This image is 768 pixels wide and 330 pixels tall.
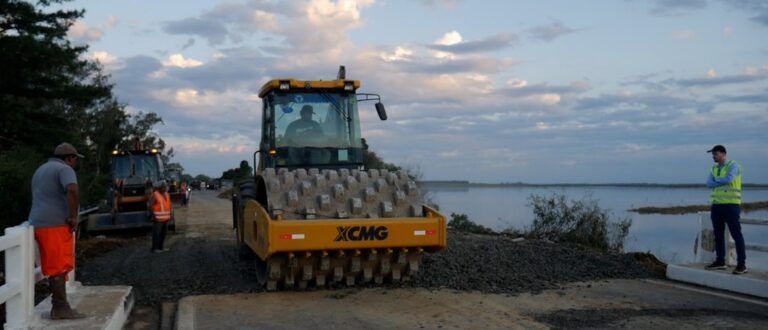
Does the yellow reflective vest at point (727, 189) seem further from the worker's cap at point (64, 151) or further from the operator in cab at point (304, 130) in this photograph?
the worker's cap at point (64, 151)

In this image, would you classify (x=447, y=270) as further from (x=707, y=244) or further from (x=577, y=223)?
(x=577, y=223)

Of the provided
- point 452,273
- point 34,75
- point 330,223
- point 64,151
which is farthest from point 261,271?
point 34,75

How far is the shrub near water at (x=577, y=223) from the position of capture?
1781cm

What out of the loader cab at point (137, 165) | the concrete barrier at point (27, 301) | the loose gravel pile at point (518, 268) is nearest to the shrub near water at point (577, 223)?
the loose gravel pile at point (518, 268)

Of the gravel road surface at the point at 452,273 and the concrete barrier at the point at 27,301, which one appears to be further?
the gravel road surface at the point at 452,273

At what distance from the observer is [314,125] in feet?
34.4

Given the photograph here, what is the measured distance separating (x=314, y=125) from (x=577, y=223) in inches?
394

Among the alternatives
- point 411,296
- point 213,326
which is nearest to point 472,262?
point 411,296

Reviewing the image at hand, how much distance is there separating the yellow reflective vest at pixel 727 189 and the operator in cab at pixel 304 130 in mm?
5544

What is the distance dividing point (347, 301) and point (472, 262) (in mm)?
3299

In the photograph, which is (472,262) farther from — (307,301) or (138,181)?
(138,181)

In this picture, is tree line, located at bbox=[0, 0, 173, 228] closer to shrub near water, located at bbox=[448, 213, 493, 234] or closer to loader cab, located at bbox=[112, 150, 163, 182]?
loader cab, located at bbox=[112, 150, 163, 182]

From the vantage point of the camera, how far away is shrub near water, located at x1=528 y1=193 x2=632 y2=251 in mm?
17812

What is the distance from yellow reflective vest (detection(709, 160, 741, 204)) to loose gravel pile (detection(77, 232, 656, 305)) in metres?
1.63
